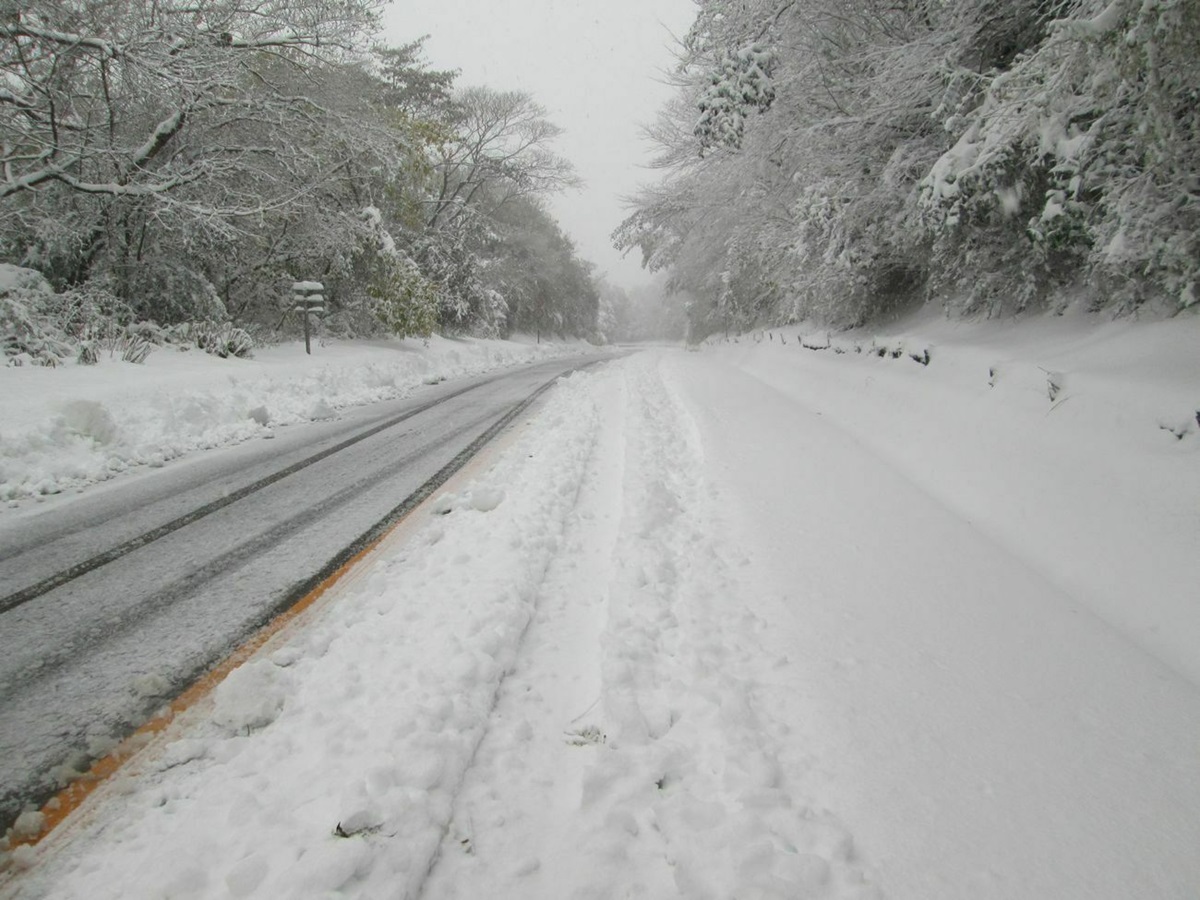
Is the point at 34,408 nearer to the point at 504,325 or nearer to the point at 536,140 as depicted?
the point at 536,140

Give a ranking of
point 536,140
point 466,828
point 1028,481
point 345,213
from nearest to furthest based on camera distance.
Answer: point 466,828
point 1028,481
point 345,213
point 536,140

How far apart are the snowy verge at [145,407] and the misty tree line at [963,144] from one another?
6479mm

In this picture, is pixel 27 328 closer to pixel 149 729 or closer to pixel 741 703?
pixel 149 729

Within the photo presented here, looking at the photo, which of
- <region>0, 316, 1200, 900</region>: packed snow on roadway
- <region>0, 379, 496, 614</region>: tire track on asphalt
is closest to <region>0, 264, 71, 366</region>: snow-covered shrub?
<region>0, 379, 496, 614</region>: tire track on asphalt

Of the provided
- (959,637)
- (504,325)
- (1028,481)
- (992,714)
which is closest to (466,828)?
(992,714)

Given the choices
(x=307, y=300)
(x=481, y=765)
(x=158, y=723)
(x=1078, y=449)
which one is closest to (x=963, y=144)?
(x=1078, y=449)

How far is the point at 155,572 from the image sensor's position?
9.87 ft

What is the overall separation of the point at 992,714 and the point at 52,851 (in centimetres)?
305

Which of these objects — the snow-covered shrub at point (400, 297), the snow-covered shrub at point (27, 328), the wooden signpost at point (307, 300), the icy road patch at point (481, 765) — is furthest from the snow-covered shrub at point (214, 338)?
the icy road patch at point (481, 765)

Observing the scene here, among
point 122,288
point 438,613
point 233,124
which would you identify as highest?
point 233,124

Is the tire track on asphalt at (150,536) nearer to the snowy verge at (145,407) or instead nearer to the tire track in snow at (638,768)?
the snowy verge at (145,407)

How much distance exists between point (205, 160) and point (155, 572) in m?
9.83

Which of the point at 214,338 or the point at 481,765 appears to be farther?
the point at 214,338

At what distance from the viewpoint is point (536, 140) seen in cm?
2327
